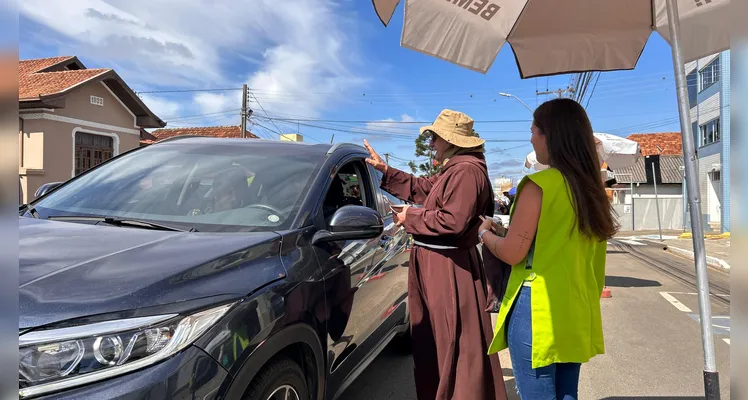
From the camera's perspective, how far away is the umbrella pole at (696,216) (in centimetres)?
190

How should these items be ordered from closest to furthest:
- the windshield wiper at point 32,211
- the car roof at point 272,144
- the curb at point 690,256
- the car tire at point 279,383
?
the car tire at point 279,383 < the windshield wiper at point 32,211 < the car roof at point 272,144 < the curb at point 690,256

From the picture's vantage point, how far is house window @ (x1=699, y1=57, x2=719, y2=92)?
21281 millimetres

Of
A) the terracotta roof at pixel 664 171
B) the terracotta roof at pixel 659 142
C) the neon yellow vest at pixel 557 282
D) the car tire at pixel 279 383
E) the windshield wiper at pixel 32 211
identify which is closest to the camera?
the car tire at pixel 279 383

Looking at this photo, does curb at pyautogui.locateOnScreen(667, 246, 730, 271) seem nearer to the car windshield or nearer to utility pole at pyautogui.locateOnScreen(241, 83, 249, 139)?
the car windshield

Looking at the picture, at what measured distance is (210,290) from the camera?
5.40ft

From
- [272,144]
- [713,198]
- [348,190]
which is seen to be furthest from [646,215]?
[272,144]

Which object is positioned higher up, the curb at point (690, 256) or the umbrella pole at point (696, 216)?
the umbrella pole at point (696, 216)

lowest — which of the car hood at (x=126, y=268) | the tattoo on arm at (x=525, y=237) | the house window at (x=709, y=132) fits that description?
the car hood at (x=126, y=268)

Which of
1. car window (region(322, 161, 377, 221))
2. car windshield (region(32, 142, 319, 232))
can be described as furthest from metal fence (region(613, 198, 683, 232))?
car windshield (region(32, 142, 319, 232))

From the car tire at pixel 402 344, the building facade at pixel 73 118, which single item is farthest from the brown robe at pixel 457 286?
the building facade at pixel 73 118

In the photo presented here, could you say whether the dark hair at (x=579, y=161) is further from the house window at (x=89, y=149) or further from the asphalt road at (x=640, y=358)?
the house window at (x=89, y=149)

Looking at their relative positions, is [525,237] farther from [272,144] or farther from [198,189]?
[272,144]

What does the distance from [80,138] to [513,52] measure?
19.0 m

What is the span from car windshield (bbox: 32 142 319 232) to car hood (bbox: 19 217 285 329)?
0.80 ft
